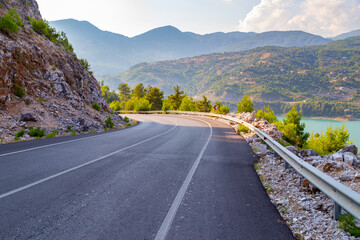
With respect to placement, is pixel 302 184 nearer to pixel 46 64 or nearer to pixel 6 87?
pixel 6 87

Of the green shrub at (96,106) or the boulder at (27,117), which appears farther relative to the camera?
the green shrub at (96,106)

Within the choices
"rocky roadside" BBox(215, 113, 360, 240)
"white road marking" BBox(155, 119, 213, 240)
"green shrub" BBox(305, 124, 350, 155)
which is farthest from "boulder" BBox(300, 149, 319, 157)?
"green shrub" BBox(305, 124, 350, 155)

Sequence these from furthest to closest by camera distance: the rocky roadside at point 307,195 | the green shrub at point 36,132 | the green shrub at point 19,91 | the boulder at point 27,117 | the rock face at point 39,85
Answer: the green shrub at point 19,91 < the rock face at point 39,85 < the boulder at point 27,117 < the green shrub at point 36,132 < the rocky roadside at point 307,195

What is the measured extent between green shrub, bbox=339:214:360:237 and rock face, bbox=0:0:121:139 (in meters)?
12.4

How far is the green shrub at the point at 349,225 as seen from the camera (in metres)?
3.04

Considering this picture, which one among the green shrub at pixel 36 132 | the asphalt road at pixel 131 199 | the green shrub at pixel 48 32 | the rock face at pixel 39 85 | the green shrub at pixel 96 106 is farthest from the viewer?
the green shrub at pixel 96 106

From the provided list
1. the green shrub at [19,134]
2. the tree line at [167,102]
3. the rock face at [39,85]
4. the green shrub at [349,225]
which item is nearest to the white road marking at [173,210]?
the green shrub at [349,225]

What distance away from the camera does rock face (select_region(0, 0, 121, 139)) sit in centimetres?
1239

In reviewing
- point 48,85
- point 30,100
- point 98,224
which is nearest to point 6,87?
point 30,100

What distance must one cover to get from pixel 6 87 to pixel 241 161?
1278 cm

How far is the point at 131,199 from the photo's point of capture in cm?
427

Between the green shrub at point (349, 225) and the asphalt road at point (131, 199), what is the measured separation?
76cm

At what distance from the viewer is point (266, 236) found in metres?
3.19

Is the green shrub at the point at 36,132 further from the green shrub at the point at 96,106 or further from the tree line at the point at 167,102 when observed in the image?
the tree line at the point at 167,102
